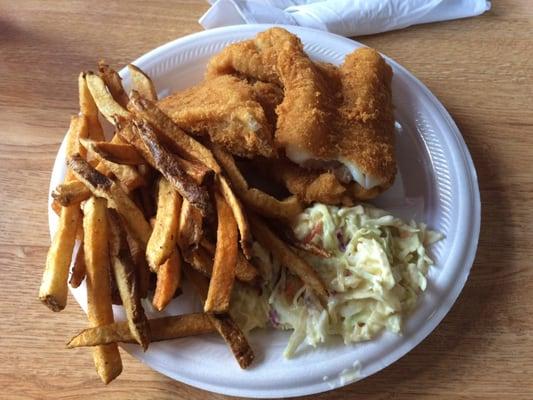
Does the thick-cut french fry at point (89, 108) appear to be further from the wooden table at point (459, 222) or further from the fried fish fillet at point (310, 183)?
the fried fish fillet at point (310, 183)

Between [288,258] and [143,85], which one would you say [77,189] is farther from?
[288,258]

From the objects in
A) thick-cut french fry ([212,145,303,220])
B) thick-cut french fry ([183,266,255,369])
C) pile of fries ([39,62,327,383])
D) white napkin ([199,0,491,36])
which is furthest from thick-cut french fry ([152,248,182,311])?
white napkin ([199,0,491,36])

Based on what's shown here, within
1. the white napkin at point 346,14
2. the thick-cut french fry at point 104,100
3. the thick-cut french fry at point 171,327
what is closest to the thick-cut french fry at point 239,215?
the thick-cut french fry at point 171,327

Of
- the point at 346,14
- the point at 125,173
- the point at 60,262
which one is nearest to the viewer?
the point at 60,262

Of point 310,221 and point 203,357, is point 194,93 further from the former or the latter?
point 203,357

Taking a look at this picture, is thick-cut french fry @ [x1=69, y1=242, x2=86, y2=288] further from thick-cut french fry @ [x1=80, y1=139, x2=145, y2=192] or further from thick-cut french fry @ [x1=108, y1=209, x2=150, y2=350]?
thick-cut french fry @ [x1=80, y1=139, x2=145, y2=192]

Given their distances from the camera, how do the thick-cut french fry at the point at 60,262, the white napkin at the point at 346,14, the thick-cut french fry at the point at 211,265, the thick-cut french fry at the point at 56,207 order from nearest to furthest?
the thick-cut french fry at the point at 60,262
the thick-cut french fry at the point at 211,265
the thick-cut french fry at the point at 56,207
the white napkin at the point at 346,14

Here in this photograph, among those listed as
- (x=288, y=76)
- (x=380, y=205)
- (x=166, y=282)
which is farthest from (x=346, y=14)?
(x=166, y=282)
